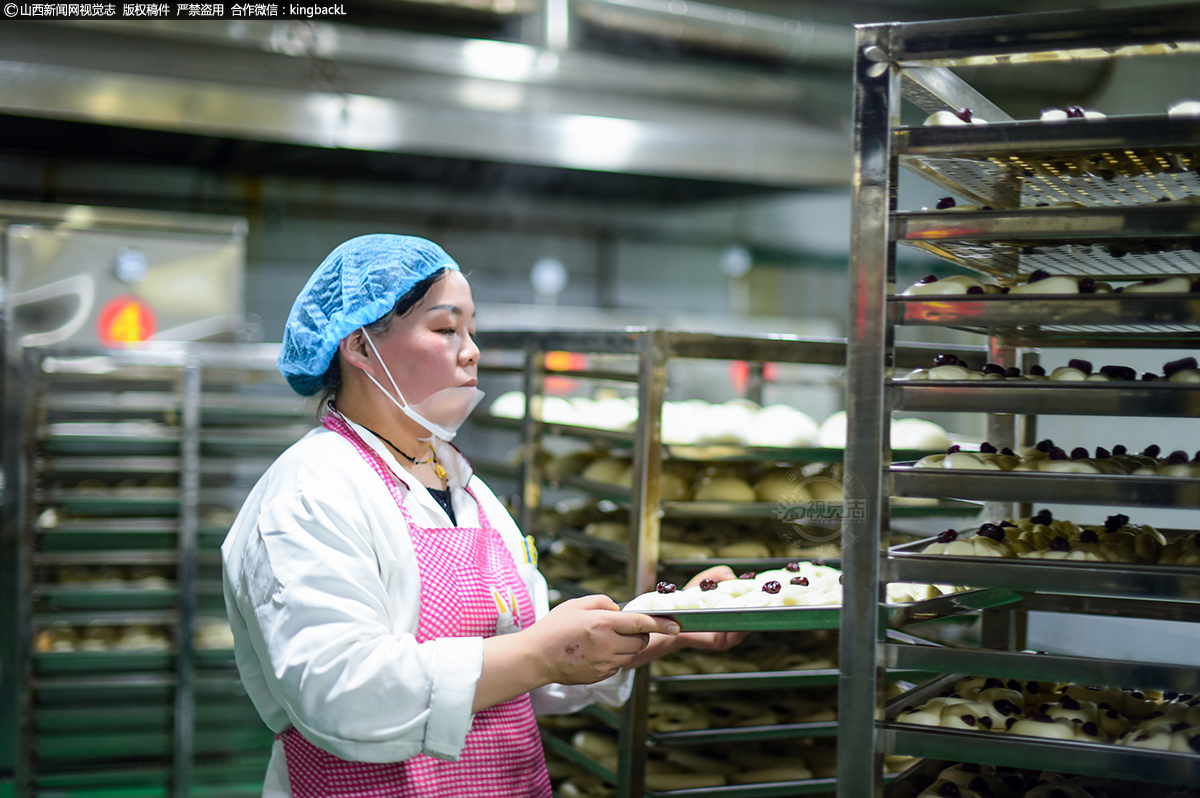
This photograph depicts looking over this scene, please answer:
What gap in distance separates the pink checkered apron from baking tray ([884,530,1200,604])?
24.6 inches

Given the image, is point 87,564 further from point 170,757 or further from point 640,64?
point 640,64

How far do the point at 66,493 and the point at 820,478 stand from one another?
2.61m

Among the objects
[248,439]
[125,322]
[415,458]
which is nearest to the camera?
[415,458]

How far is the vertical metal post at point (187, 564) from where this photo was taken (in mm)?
3293

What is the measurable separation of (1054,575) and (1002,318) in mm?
342

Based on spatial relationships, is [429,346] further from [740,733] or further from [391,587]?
[740,733]

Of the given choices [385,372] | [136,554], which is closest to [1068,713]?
A: [385,372]

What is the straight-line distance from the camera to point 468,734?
4.69 feet

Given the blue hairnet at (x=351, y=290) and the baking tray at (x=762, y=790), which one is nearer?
the blue hairnet at (x=351, y=290)

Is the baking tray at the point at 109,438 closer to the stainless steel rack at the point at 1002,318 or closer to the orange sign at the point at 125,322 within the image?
the orange sign at the point at 125,322

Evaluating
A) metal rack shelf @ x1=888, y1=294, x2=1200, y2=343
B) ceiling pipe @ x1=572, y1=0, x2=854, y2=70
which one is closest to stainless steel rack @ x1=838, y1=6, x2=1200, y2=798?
metal rack shelf @ x1=888, y1=294, x2=1200, y2=343

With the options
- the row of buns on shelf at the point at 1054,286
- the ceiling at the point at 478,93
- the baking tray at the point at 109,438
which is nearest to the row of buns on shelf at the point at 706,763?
the row of buns on shelf at the point at 1054,286

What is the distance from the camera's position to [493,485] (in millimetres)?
3373

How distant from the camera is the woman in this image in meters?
1.22
